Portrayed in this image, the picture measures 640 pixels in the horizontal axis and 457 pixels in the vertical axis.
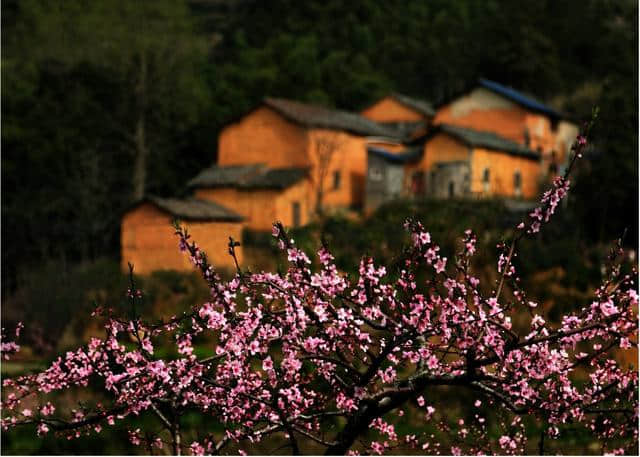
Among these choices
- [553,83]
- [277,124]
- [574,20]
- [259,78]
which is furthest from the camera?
[574,20]

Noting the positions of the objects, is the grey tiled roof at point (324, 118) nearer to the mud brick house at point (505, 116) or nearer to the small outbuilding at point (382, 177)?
the small outbuilding at point (382, 177)

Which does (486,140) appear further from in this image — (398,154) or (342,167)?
(342,167)

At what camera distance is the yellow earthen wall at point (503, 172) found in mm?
34219

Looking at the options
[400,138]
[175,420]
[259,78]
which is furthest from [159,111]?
[175,420]

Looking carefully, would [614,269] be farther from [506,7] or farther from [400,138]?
[506,7]

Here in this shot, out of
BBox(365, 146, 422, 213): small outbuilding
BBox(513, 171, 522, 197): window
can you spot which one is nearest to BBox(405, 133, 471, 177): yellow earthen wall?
BBox(365, 146, 422, 213): small outbuilding

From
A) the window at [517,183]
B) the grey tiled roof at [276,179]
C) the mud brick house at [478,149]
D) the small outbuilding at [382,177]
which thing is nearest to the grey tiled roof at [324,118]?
the mud brick house at [478,149]

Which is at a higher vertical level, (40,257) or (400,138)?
(400,138)

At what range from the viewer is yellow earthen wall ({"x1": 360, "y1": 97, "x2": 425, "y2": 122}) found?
40656mm

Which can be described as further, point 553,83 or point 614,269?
point 553,83

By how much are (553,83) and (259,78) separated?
45.6ft

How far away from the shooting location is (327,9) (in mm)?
52375

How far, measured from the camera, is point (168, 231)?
29.8 metres

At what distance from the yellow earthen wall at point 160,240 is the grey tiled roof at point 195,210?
21 centimetres
